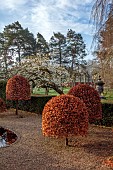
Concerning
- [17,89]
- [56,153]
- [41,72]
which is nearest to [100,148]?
[56,153]

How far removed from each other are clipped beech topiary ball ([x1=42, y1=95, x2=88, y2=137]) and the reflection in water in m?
1.71

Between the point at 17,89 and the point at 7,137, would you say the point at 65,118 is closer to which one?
the point at 7,137

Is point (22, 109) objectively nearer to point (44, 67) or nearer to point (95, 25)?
point (44, 67)

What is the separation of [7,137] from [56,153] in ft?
8.91

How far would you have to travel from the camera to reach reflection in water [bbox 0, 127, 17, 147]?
7.52 m

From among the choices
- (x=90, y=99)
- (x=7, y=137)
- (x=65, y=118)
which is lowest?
(x=7, y=137)

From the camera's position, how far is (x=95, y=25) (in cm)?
573

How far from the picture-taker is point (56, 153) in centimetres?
582

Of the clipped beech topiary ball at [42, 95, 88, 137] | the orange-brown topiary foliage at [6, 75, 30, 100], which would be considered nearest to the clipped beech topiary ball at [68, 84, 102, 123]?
the clipped beech topiary ball at [42, 95, 88, 137]

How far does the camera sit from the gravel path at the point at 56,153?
5020 millimetres

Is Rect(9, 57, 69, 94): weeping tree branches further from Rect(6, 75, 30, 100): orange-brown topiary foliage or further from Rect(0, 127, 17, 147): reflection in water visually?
Rect(0, 127, 17, 147): reflection in water

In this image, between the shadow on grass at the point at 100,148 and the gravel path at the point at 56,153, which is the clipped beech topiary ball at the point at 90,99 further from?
the shadow on grass at the point at 100,148

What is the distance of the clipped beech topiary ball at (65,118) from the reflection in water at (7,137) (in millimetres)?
1715

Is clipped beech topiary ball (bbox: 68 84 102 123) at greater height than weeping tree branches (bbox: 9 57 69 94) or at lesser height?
lesser
